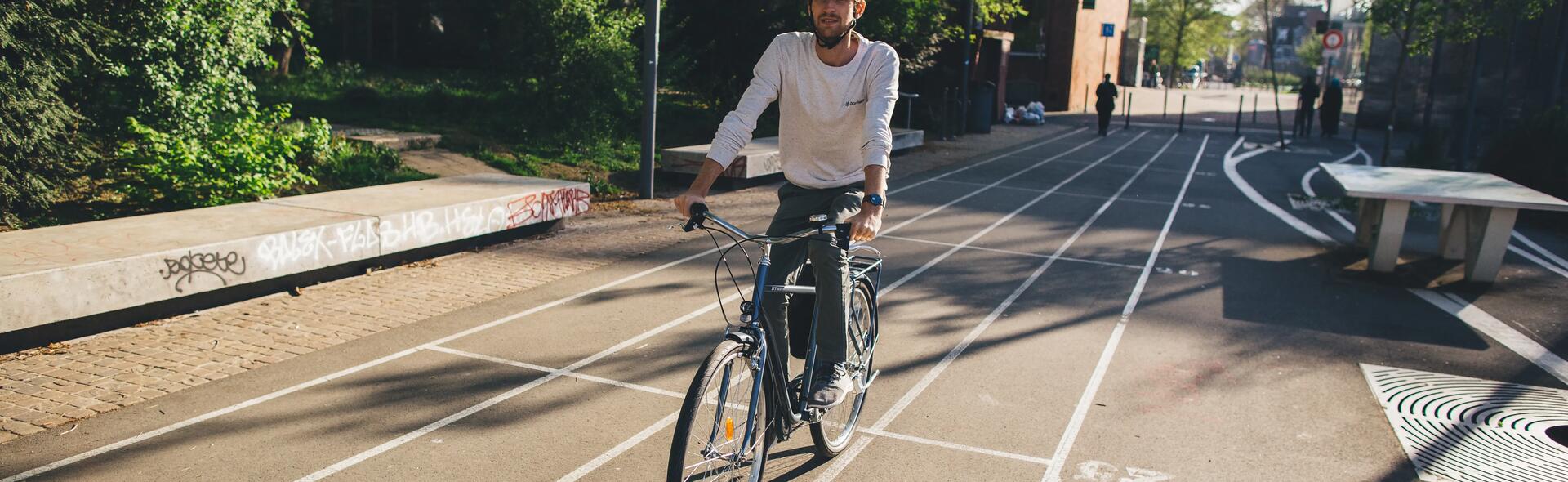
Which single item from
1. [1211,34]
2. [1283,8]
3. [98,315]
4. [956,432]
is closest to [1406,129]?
[956,432]

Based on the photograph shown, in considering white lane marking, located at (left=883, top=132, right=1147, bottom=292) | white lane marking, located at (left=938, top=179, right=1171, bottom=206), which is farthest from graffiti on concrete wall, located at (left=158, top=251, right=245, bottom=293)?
white lane marking, located at (left=938, top=179, right=1171, bottom=206)

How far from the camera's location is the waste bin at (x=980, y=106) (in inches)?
961

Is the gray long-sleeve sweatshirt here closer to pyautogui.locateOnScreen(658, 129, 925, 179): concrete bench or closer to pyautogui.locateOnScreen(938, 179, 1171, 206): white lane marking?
pyautogui.locateOnScreen(658, 129, 925, 179): concrete bench

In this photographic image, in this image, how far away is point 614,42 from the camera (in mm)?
13602

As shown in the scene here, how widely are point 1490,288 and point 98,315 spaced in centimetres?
992

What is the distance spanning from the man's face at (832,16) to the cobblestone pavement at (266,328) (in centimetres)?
369

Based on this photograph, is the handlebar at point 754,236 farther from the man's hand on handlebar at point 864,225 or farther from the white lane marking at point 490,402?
the white lane marking at point 490,402

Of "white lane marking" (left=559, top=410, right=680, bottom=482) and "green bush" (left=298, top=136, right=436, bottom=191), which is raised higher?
"green bush" (left=298, top=136, right=436, bottom=191)

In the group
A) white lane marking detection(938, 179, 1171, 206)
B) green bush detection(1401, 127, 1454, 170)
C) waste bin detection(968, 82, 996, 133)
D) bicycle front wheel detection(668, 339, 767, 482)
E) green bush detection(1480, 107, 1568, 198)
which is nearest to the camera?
bicycle front wheel detection(668, 339, 767, 482)

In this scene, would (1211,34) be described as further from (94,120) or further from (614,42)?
(94,120)

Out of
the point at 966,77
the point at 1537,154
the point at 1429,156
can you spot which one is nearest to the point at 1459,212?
the point at 1537,154

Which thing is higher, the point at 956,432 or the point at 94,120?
the point at 94,120

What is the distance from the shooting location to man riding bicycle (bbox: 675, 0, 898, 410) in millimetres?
3680

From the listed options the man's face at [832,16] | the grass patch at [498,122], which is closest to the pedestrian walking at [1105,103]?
the grass patch at [498,122]
